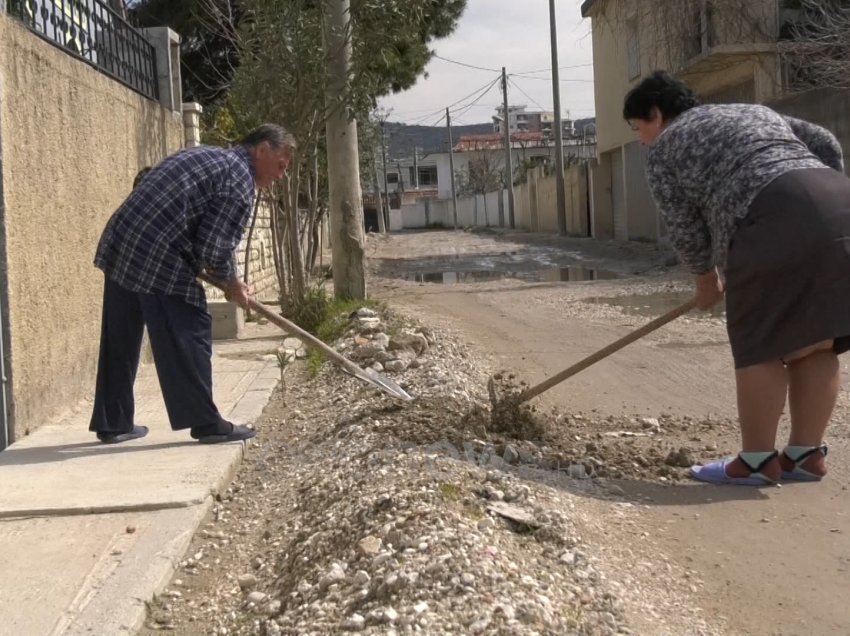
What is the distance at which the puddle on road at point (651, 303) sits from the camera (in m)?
9.38

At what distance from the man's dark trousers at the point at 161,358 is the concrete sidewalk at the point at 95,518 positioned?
0.46 feet

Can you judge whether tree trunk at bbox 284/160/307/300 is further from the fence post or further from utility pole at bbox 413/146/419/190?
utility pole at bbox 413/146/419/190

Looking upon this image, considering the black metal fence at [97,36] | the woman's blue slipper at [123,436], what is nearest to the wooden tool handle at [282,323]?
the woman's blue slipper at [123,436]

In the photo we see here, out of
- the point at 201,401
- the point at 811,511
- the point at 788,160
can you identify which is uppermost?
the point at 788,160

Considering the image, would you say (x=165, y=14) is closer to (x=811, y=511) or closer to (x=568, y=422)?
(x=568, y=422)

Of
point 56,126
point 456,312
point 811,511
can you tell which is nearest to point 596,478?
point 811,511

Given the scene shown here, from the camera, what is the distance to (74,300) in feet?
18.1

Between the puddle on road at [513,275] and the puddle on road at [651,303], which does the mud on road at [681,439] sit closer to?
the puddle on road at [651,303]

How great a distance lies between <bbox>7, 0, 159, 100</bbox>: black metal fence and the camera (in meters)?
5.18

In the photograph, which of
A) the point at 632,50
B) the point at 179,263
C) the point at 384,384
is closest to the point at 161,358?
the point at 179,263

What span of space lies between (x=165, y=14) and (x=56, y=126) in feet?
44.6

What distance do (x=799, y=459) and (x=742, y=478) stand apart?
233 millimetres

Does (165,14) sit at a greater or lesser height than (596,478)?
greater

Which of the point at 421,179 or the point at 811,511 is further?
the point at 421,179
